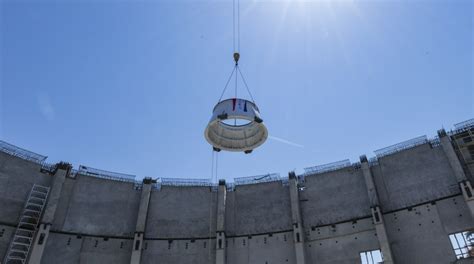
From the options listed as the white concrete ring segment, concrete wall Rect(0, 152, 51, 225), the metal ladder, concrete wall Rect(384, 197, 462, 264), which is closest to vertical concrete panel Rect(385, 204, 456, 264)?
concrete wall Rect(384, 197, 462, 264)

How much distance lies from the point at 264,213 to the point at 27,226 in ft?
79.3

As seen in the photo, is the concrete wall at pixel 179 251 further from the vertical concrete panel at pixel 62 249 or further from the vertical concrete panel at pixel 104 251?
the vertical concrete panel at pixel 62 249

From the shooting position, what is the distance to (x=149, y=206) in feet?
132

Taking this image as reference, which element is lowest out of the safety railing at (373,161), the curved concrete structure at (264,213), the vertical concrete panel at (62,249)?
the vertical concrete panel at (62,249)

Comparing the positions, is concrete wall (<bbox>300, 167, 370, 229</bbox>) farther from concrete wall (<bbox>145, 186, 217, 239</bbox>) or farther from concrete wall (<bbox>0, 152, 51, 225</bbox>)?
concrete wall (<bbox>0, 152, 51, 225</bbox>)

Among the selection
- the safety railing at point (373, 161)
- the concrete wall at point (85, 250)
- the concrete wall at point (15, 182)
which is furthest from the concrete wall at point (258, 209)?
the concrete wall at point (15, 182)

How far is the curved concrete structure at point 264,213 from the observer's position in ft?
111

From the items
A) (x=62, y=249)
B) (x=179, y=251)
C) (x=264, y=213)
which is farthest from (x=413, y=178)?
(x=62, y=249)

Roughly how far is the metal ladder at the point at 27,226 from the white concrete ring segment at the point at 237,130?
20434 mm

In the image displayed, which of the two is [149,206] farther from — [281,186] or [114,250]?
[281,186]

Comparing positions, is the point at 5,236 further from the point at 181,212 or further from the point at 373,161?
the point at 373,161

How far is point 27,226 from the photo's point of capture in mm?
34500

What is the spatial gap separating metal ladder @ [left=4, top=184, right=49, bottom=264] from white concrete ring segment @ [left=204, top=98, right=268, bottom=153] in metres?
20.4

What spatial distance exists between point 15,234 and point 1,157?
800 cm
